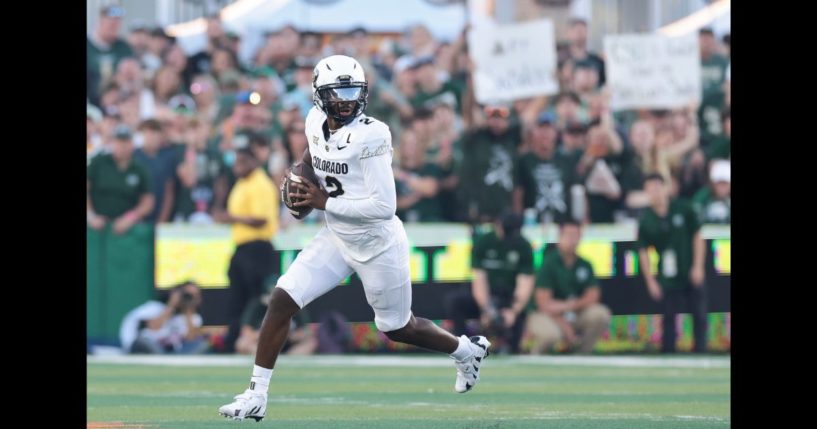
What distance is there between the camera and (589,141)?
16.0m

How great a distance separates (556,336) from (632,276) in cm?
107

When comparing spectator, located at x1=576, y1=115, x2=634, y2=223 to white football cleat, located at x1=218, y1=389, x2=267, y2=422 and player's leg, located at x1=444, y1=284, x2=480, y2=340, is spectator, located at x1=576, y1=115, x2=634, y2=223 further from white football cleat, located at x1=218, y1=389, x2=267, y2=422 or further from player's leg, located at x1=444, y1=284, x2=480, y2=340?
white football cleat, located at x1=218, y1=389, x2=267, y2=422

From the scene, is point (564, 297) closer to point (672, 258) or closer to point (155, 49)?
point (672, 258)

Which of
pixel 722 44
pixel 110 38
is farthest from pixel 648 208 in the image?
pixel 110 38

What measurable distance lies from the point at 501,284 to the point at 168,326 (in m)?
3.39

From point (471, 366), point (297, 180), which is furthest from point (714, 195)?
point (297, 180)

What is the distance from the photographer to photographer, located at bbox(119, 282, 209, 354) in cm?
1545

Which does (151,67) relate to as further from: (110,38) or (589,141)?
(589,141)

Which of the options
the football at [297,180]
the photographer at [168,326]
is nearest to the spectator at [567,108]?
the photographer at [168,326]

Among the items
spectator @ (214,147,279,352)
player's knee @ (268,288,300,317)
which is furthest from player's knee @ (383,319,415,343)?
spectator @ (214,147,279,352)

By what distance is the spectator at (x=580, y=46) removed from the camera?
52.3ft

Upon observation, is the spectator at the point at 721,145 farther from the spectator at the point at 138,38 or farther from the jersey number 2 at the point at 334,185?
the jersey number 2 at the point at 334,185

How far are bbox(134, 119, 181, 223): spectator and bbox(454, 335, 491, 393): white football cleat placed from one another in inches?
241

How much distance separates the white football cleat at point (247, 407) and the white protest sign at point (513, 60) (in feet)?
23.3
